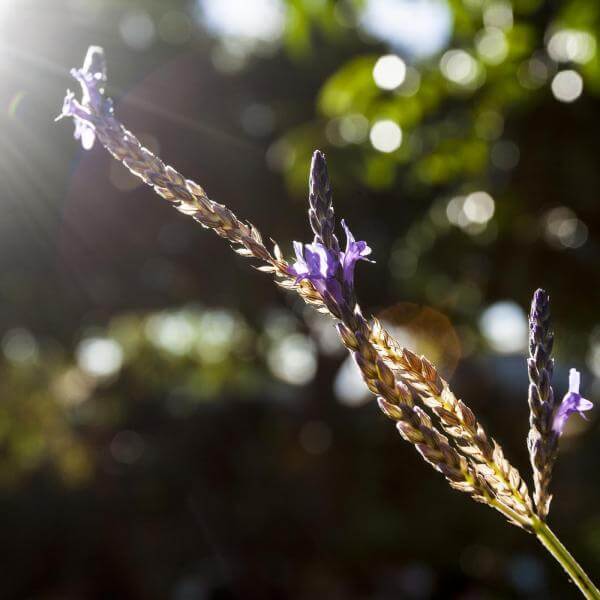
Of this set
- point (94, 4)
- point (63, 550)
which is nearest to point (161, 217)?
point (94, 4)

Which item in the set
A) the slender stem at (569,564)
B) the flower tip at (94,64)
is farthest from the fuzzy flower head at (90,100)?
the slender stem at (569,564)

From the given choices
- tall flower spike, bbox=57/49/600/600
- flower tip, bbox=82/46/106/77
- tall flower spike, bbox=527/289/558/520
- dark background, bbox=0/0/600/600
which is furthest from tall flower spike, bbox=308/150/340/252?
dark background, bbox=0/0/600/600

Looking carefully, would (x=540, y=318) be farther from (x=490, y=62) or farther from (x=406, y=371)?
(x=490, y=62)

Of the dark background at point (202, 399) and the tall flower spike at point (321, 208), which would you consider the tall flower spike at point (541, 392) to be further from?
the dark background at point (202, 399)

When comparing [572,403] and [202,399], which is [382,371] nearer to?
[572,403]

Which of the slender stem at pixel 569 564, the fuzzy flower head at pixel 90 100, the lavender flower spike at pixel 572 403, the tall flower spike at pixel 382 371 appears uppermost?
the fuzzy flower head at pixel 90 100
